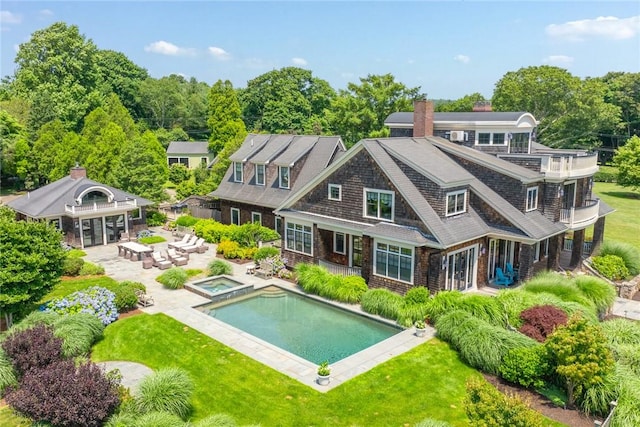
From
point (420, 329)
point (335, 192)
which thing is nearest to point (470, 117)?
point (335, 192)

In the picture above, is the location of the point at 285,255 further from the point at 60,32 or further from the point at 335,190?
the point at 60,32

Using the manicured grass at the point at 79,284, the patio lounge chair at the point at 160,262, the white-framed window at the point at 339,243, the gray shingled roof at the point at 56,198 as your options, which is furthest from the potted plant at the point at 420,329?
the gray shingled roof at the point at 56,198

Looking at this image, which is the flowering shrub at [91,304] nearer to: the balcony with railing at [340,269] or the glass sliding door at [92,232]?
the balcony with railing at [340,269]

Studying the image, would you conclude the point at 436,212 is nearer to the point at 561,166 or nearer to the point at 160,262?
the point at 561,166

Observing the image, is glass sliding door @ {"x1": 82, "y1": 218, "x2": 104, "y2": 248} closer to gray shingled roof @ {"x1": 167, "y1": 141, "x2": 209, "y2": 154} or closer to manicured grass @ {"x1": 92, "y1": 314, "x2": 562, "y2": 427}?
manicured grass @ {"x1": 92, "y1": 314, "x2": 562, "y2": 427}

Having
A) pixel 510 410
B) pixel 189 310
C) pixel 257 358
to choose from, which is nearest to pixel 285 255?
pixel 189 310

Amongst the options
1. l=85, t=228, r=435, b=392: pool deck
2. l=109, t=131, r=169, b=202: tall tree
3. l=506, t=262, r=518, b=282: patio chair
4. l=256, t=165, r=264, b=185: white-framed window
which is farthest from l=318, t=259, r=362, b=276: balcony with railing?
l=109, t=131, r=169, b=202: tall tree
